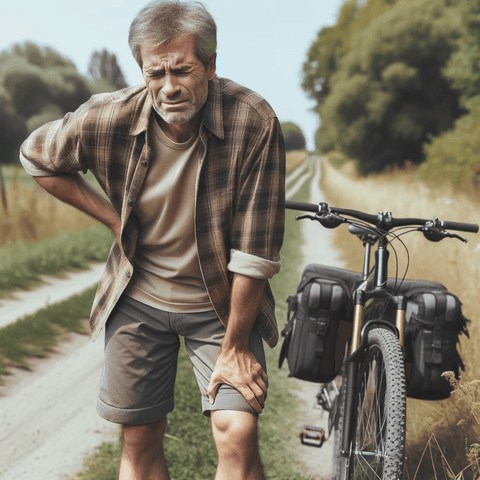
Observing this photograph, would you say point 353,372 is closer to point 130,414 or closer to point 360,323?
point 360,323

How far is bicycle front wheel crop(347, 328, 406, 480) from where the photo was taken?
5.91 ft

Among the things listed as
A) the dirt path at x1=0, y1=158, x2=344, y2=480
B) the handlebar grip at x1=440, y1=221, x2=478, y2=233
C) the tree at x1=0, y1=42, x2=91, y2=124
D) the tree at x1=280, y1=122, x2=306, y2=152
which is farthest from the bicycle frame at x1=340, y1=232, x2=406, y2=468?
the tree at x1=280, y1=122, x2=306, y2=152

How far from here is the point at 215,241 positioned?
1.85 metres

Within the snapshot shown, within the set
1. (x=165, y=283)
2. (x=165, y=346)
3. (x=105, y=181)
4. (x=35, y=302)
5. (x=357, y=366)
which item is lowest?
(x=35, y=302)

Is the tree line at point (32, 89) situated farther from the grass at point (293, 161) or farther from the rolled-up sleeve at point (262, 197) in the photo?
the grass at point (293, 161)

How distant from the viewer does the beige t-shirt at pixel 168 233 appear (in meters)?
1.83

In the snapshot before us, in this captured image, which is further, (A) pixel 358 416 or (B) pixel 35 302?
(B) pixel 35 302

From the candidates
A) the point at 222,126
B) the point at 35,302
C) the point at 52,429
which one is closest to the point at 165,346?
the point at 222,126

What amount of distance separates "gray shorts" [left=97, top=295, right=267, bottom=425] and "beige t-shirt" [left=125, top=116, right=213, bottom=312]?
1.9 inches

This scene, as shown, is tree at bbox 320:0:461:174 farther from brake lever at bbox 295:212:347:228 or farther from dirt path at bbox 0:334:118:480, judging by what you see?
brake lever at bbox 295:212:347:228

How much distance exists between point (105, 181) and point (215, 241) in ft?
1.53

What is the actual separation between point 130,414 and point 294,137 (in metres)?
109

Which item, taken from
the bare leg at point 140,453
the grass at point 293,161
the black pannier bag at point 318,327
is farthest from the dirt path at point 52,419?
the grass at point 293,161

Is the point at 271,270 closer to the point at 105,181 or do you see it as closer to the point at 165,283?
the point at 165,283
